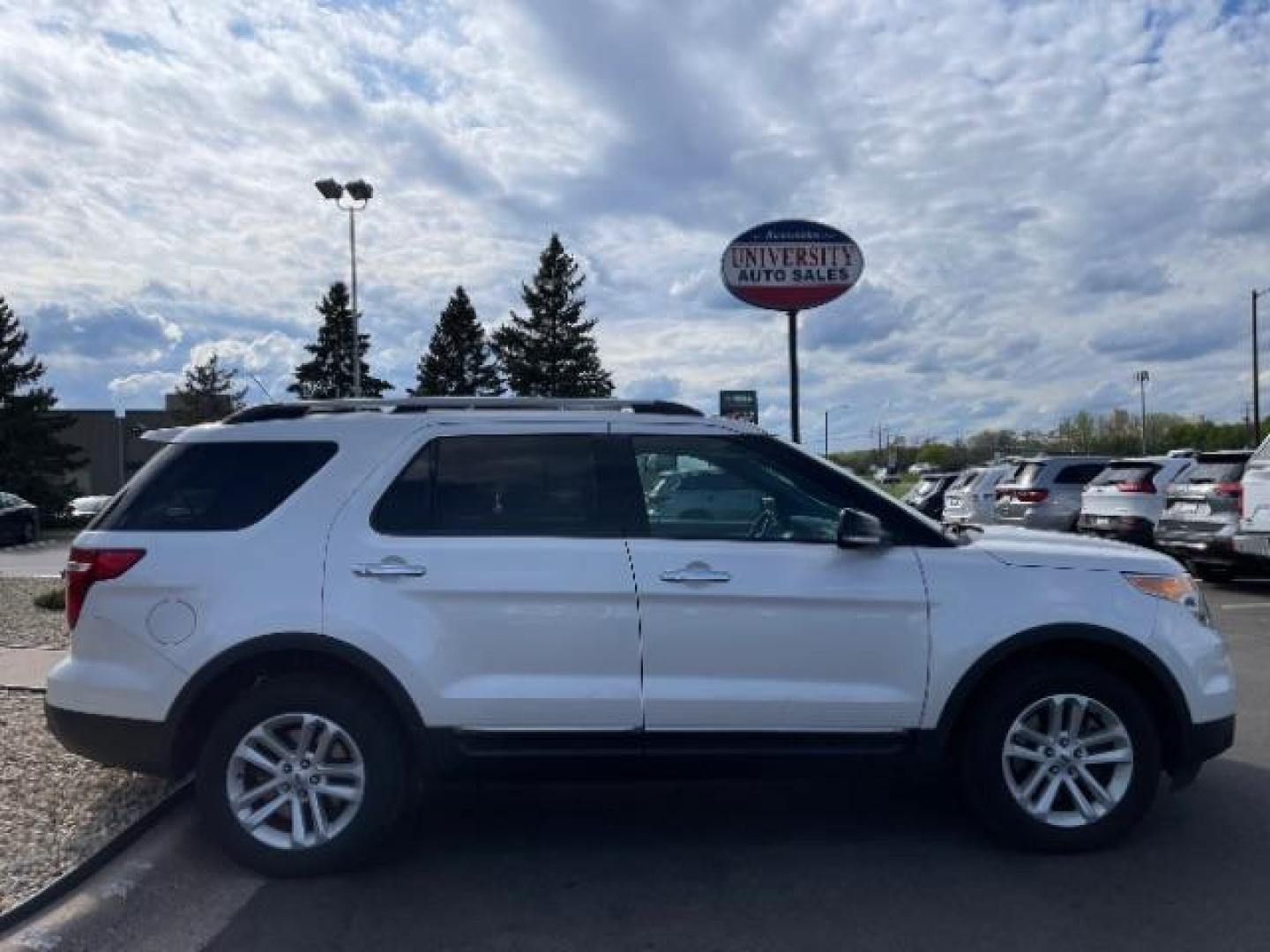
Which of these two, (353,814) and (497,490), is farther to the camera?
(497,490)

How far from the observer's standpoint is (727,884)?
4.57m

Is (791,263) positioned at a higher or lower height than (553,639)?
higher

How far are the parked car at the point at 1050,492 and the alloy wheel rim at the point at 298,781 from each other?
15.1 metres

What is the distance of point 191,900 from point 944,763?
3065mm

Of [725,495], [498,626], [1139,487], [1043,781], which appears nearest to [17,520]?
[1139,487]

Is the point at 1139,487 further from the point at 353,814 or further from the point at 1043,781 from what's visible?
the point at 353,814

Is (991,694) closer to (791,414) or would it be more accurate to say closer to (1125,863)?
(1125,863)

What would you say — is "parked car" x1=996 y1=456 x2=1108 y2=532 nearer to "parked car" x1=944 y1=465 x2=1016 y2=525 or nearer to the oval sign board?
"parked car" x1=944 y1=465 x2=1016 y2=525

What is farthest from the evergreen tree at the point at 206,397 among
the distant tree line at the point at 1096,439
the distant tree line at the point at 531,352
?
the distant tree line at the point at 1096,439

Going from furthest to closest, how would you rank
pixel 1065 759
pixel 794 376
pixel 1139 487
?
Result: 1. pixel 1139 487
2. pixel 794 376
3. pixel 1065 759

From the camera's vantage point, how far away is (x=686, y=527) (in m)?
4.85

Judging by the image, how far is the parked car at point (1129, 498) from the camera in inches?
616

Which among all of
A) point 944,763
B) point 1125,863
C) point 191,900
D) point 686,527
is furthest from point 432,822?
point 1125,863

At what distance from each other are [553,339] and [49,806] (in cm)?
5472
